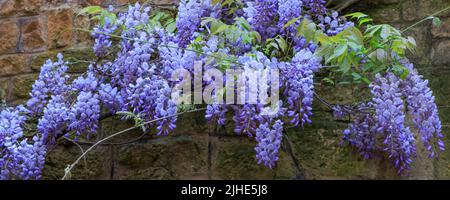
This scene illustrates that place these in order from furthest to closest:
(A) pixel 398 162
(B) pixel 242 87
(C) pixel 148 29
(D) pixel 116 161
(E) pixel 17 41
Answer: (E) pixel 17 41
(D) pixel 116 161
(C) pixel 148 29
(A) pixel 398 162
(B) pixel 242 87

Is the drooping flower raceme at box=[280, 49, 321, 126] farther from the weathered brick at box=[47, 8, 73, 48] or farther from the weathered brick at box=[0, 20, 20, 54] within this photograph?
the weathered brick at box=[0, 20, 20, 54]

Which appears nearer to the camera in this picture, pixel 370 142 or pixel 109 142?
pixel 370 142

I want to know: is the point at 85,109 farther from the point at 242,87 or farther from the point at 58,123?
the point at 242,87

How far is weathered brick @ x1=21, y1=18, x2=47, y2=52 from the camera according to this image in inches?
115

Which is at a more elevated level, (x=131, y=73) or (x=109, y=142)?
(x=131, y=73)

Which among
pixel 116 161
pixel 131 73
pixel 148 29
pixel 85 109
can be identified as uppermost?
pixel 148 29

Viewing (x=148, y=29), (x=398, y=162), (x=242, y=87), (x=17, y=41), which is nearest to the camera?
(x=242, y=87)

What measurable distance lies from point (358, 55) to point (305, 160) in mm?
530

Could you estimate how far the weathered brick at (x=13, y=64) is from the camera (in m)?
2.93

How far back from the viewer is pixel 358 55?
209 centimetres

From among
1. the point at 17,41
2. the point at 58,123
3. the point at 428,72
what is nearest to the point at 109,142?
the point at 58,123

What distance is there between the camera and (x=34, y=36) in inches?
116

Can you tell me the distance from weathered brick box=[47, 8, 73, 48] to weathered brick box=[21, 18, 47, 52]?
4 cm

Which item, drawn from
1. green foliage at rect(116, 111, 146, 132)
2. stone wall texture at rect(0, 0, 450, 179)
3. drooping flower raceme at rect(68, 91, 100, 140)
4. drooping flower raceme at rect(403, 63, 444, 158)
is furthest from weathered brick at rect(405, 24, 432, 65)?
drooping flower raceme at rect(68, 91, 100, 140)
